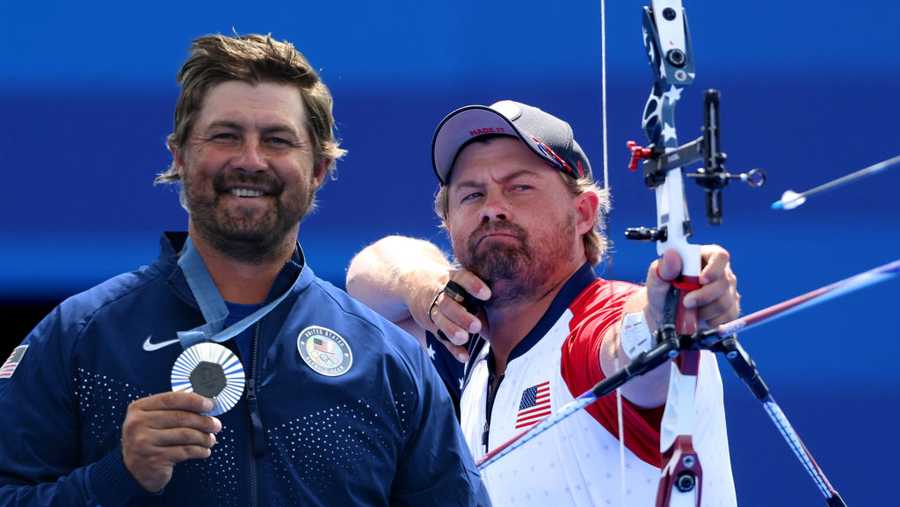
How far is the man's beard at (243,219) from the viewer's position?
1.98 metres

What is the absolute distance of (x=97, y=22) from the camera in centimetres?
369

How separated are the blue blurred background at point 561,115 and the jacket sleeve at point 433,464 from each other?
1.53 meters

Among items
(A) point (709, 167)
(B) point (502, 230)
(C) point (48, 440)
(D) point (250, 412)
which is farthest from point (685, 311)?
(B) point (502, 230)

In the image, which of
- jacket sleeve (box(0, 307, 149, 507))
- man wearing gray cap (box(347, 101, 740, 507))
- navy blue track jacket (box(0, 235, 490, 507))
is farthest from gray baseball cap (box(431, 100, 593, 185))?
jacket sleeve (box(0, 307, 149, 507))

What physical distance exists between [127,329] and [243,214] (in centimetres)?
24

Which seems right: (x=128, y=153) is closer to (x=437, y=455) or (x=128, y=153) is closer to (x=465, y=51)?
(x=465, y=51)

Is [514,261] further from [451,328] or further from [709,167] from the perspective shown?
[709,167]

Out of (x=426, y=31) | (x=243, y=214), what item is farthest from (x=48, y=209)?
(x=243, y=214)

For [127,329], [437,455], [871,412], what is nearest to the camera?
[127,329]

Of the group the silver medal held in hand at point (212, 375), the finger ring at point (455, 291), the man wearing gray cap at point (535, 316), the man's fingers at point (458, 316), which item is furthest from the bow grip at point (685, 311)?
the finger ring at point (455, 291)

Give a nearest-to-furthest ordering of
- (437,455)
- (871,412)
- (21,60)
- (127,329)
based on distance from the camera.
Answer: (127,329)
(437,455)
(871,412)
(21,60)

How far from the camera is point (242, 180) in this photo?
1.98 m

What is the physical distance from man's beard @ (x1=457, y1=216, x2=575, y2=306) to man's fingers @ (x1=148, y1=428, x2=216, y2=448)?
1160 mm

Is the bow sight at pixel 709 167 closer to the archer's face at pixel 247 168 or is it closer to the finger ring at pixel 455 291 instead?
the archer's face at pixel 247 168
